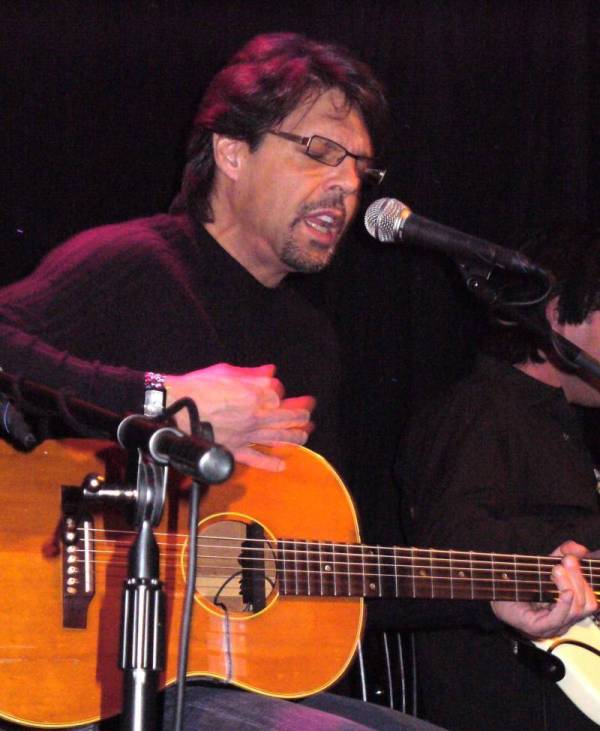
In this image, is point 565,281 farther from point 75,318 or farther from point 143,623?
point 143,623

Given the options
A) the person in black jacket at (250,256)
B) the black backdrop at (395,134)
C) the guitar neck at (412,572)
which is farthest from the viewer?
the black backdrop at (395,134)

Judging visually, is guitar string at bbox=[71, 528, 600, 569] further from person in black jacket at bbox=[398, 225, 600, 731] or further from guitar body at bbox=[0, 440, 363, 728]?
person in black jacket at bbox=[398, 225, 600, 731]

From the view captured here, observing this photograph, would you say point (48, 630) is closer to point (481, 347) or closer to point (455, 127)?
point (481, 347)

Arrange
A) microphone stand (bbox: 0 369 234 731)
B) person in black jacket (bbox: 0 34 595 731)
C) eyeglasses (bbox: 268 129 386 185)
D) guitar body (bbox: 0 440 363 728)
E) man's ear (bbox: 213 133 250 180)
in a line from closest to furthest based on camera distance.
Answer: microphone stand (bbox: 0 369 234 731) < guitar body (bbox: 0 440 363 728) < person in black jacket (bbox: 0 34 595 731) < eyeglasses (bbox: 268 129 386 185) < man's ear (bbox: 213 133 250 180)

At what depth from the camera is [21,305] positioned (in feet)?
7.40

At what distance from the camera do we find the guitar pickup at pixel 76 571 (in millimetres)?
1891

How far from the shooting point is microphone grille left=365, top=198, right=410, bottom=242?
2096mm

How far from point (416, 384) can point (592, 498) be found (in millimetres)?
820

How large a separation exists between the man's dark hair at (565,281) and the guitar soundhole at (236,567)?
1484mm

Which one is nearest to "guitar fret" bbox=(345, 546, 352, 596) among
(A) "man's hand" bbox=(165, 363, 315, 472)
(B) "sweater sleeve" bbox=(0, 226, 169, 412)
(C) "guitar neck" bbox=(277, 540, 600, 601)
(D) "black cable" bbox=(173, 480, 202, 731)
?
(C) "guitar neck" bbox=(277, 540, 600, 601)

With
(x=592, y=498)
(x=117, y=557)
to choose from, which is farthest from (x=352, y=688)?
(x=117, y=557)

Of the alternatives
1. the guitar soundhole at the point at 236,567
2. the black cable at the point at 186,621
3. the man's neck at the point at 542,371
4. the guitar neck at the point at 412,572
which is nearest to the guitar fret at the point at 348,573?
the guitar neck at the point at 412,572

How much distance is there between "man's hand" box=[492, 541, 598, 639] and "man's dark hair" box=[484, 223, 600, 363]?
88cm

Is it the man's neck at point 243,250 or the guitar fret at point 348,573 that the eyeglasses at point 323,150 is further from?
the guitar fret at point 348,573
